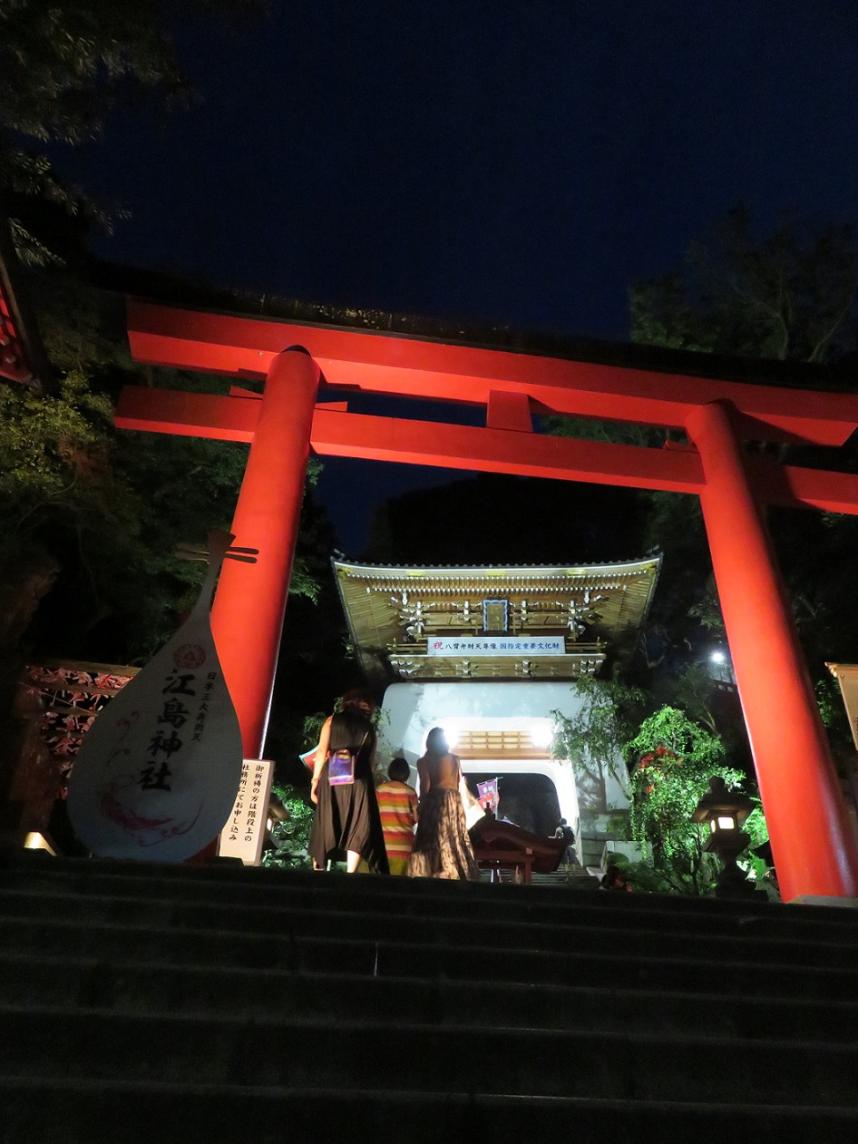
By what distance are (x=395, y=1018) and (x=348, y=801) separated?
8.96 ft

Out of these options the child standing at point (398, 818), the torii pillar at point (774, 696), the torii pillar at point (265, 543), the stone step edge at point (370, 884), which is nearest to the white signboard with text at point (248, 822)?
the torii pillar at point (265, 543)

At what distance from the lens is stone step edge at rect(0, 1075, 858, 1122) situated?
5.84ft

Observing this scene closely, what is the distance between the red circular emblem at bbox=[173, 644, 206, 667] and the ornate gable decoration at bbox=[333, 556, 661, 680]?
9074mm

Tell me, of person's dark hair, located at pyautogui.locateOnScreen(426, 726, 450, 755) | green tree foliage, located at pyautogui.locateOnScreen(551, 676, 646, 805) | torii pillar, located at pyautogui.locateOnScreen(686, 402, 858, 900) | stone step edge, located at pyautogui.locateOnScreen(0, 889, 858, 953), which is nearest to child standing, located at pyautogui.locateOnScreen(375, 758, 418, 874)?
person's dark hair, located at pyautogui.locateOnScreen(426, 726, 450, 755)

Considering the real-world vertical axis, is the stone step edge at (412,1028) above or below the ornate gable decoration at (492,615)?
below

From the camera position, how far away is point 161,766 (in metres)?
3.84

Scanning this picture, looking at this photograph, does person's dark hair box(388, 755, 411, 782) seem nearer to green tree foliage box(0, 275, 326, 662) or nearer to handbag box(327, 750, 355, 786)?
handbag box(327, 750, 355, 786)

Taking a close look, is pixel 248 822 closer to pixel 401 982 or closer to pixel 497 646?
pixel 401 982

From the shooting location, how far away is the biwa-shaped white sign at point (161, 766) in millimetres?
3648

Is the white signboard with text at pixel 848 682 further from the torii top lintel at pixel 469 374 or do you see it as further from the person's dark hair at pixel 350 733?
the person's dark hair at pixel 350 733

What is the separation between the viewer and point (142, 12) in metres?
6.39

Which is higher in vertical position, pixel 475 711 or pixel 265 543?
pixel 475 711

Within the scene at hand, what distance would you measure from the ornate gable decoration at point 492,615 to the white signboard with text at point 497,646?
0.02 meters

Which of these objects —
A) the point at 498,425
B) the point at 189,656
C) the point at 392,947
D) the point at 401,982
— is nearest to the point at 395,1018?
the point at 401,982
